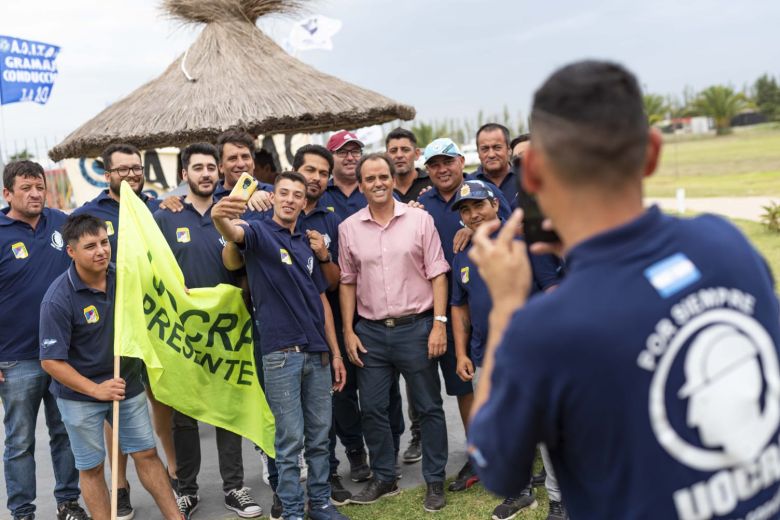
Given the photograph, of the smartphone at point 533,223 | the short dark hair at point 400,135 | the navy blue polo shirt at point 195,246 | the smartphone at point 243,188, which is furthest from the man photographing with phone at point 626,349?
the short dark hair at point 400,135

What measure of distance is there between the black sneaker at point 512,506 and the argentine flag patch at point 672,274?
3707 mm

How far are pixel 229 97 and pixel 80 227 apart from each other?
17.7 ft

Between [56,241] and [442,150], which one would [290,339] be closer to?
[442,150]

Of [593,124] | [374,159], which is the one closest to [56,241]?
[374,159]

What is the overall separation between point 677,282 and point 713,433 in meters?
0.30

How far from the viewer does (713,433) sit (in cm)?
149

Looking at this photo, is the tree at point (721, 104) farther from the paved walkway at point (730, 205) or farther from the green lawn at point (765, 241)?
the green lawn at point (765, 241)

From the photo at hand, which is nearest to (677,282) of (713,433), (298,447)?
(713,433)

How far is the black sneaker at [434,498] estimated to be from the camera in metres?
5.26

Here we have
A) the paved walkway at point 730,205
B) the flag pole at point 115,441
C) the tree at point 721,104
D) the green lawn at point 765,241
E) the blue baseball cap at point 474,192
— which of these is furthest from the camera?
the tree at point 721,104

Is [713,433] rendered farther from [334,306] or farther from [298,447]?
[334,306]

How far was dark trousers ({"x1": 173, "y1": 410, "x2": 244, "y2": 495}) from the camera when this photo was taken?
550cm

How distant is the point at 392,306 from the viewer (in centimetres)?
533

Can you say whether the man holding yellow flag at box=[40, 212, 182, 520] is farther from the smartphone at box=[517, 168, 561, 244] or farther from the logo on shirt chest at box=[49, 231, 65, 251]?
the smartphone at box=[517, 168, 561, 244]
